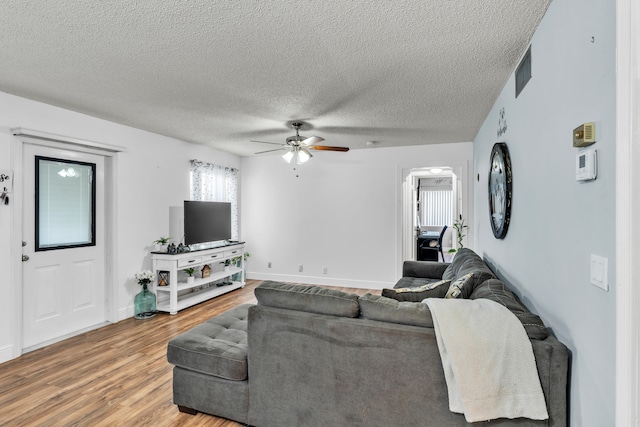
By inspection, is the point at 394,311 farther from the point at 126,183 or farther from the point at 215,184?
the point at 215,184

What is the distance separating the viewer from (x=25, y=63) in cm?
241

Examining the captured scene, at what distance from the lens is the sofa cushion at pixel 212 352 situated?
2.05m

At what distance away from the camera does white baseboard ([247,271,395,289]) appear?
222 inches

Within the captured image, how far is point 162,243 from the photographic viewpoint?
453 centimetres

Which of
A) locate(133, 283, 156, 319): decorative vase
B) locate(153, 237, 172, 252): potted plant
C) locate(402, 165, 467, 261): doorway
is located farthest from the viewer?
locate(402, 165, 467, 261): doorway

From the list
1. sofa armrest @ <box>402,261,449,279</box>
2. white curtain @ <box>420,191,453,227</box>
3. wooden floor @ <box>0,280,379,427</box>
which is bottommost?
wooden floor @ <box>0,280,379,427</box>

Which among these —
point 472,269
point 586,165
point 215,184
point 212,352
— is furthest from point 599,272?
point 215,184

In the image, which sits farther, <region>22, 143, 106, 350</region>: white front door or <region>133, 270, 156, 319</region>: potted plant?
<region>133, 270, 156, 319</region>: potted plant

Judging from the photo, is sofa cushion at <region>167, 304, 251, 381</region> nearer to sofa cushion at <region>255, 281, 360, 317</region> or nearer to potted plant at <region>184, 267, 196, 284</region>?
sofa cushion at <region>255, 281, 360, 317</region>

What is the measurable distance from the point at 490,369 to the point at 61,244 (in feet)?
13.6

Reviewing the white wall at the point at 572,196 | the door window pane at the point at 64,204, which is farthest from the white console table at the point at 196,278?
the white wall at the point at 572,196

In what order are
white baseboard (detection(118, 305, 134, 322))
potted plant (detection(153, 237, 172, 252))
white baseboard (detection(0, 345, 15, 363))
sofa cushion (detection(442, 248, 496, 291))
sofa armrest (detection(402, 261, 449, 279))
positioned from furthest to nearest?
potted plant (detection(153, 237, 172, 252))
sofa armrest (detection(402, 261, 449, 279))
white baseboard (detection(118, 305, 134, 322))
white baseboard (detection(0, 345, 15, 363))
sofa cushion (detection(442, 248, 496, 291))

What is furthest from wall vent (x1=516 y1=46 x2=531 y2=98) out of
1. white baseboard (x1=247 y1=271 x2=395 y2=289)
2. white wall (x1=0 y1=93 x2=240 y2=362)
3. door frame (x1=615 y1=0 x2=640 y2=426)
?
white wall (x1=0 y1=93 x2=240 y2=362)

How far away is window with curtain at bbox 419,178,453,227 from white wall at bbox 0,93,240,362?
6.70m
